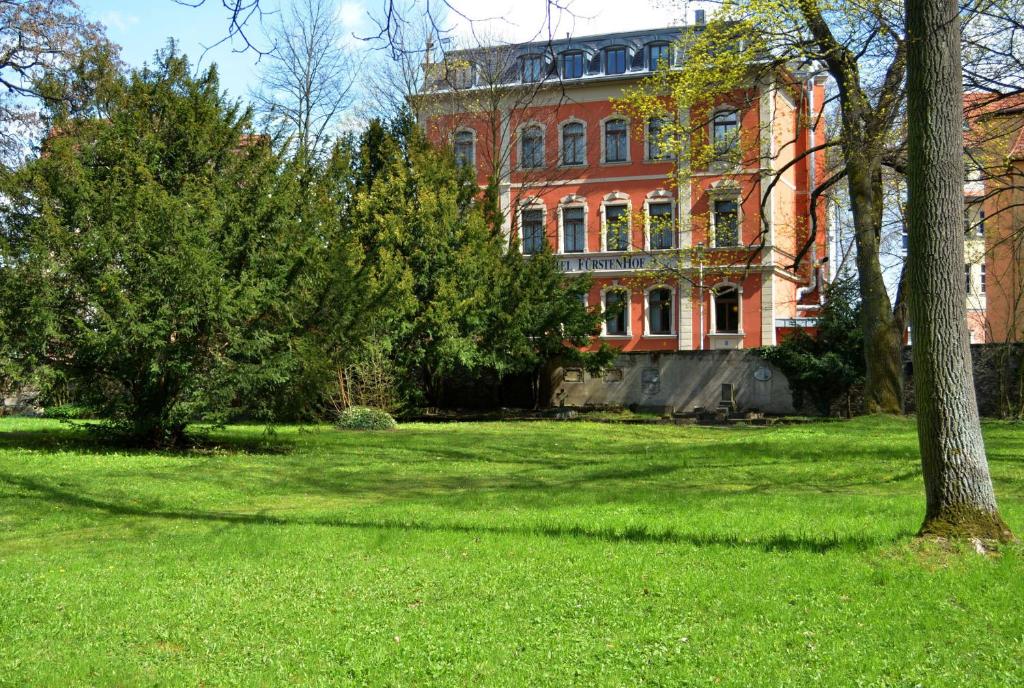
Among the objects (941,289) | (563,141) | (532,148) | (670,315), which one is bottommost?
(941,289)

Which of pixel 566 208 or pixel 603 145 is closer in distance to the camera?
A: pixel 603 145

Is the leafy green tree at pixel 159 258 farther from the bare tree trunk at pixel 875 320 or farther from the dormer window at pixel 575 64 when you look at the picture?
the dormer window at pixel 575 64

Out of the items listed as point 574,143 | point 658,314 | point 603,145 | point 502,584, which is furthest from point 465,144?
point 502,584

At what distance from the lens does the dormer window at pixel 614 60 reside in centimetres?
4747

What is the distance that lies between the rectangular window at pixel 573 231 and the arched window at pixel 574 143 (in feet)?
7.84

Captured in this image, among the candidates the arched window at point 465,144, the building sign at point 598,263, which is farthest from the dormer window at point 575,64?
the building sign at point 598,263

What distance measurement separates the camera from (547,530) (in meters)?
9.83

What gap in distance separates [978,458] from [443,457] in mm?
11899

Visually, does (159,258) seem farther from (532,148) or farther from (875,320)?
(532,148)

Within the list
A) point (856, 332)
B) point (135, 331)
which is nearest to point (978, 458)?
point (135, 331)

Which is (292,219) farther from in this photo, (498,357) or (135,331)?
(498,357)

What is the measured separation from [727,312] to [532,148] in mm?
12053

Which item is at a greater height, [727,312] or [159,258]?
[727,312]

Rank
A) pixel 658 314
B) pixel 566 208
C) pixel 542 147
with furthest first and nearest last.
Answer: pixel 566 208
pixel 542 147
pixel 658 314
